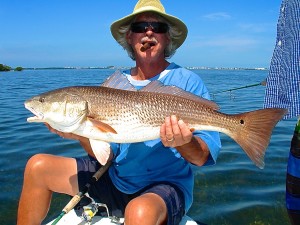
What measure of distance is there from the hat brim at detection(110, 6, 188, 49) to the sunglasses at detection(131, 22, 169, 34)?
0.11 metres

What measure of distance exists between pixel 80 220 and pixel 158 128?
1.46m

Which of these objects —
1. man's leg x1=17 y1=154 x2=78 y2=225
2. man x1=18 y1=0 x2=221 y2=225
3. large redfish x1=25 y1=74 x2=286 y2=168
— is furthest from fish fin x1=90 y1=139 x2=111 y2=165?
man's leg x1=17 y1=154 x2=78 y2=225

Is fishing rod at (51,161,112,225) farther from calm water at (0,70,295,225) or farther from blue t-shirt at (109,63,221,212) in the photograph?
calm water at (0,70,295,225)

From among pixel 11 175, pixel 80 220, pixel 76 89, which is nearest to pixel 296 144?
pixel 76 89

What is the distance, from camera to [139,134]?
10.3ft

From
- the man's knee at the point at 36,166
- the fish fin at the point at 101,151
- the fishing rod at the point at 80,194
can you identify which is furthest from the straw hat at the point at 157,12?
the man's knee at the point at 36,166

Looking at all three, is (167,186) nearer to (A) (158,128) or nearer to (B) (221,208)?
(A) (158,128)

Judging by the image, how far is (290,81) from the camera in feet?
10.3

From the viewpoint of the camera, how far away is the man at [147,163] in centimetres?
326

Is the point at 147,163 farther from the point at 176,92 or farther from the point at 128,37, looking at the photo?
the point at 128,37

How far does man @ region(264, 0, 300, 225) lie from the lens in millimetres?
3029

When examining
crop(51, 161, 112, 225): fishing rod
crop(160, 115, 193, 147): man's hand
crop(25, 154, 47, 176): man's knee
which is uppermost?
crop(160, 115, 193, 147): man's hand

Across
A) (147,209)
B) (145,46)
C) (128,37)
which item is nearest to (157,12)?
(145,46)

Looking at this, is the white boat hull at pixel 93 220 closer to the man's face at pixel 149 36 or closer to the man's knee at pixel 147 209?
the man's knee at pixel 147 209
